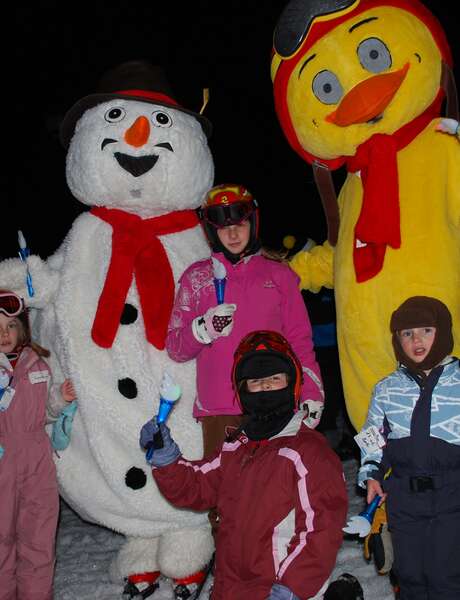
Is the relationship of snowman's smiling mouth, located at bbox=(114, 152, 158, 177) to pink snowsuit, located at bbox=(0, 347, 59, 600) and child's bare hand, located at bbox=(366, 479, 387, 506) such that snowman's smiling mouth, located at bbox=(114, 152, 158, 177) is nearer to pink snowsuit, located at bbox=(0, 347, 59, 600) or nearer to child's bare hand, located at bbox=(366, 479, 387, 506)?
pink snowsuit, located at bbox=(0, 347, 59, 600)

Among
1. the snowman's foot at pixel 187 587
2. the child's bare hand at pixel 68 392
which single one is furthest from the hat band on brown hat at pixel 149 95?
the snowman's foot at pixel 187 587

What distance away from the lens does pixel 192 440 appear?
3.34 m

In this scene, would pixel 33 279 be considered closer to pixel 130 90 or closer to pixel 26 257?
pixel 26 257

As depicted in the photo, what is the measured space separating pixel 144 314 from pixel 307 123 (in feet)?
3.77

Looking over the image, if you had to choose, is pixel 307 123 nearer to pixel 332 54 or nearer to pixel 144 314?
pixel 332 54

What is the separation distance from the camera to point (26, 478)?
10.8 feet

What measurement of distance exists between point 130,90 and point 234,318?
1.33 metres

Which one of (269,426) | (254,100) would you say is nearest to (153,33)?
(254,100)

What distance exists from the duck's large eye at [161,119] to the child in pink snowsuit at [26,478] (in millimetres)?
1120

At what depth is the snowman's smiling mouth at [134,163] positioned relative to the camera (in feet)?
10.9

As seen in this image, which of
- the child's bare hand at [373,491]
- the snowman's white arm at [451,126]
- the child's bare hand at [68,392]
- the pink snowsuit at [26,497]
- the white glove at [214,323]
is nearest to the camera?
the snowman's white arm at [451,126]

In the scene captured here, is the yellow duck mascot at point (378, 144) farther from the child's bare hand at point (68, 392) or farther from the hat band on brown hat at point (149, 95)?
the child's bare hand at point (68, 392)

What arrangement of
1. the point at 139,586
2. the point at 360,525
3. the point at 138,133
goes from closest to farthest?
the point at 360,525, the point at 138,133, the point at 139,586

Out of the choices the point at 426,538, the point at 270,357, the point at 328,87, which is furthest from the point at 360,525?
the point at 328,87
